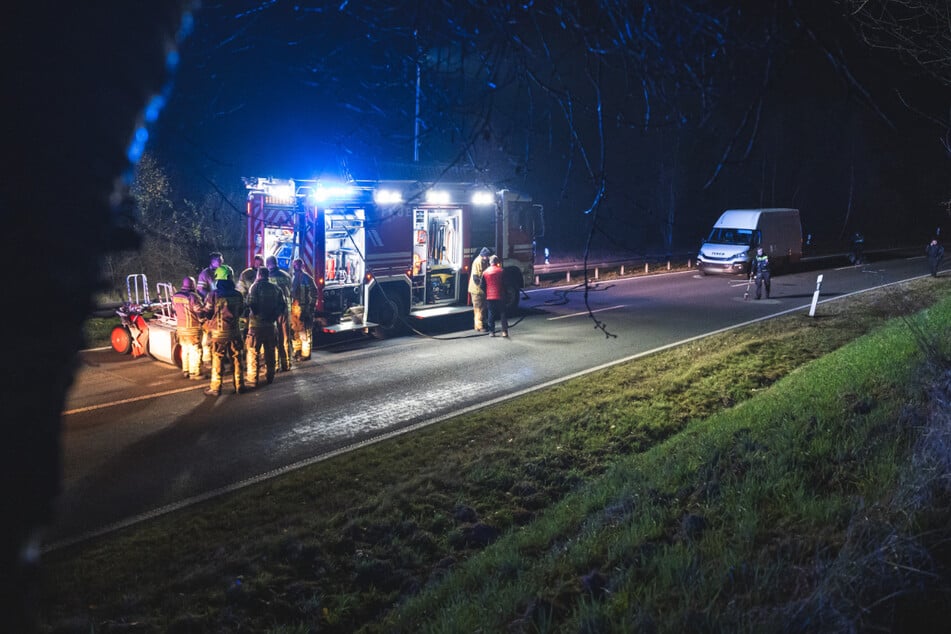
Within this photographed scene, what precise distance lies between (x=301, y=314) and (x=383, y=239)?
263 cm

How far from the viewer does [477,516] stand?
548 centimetres

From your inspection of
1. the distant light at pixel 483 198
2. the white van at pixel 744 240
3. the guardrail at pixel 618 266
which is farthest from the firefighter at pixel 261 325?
the white van at pixel 744 240

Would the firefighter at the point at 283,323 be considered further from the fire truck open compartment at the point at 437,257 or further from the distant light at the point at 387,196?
the fire truck open compartment at the point at 437,257

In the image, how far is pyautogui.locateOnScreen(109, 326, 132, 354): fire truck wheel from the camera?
36.0 ft

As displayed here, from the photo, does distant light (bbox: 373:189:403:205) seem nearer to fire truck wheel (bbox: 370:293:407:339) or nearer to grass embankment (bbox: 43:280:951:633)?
fire truck wheel (bbox: 370:293:407:339)

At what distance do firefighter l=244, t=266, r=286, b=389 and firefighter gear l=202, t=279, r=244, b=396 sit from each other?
0.26 meters

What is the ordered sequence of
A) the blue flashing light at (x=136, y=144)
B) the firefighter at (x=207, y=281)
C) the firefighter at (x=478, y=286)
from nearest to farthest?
the blue flashing light at (x=136, y=144) < the firefighter at (x=207, y=281) < the firefighter at (x=478, y=286)

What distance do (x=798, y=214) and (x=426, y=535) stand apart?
2570 centimetres

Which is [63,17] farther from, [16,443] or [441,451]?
[441,451]

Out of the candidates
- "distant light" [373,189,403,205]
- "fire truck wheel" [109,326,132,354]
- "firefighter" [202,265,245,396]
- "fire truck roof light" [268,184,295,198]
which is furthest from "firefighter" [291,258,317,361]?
"fire truck wheel" [109,326,132,354]

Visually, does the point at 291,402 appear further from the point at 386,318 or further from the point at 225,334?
the point at 386,318

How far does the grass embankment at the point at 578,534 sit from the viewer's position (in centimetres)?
328

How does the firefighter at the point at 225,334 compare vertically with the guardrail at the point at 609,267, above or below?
below

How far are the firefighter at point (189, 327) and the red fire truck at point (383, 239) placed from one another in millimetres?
2241
